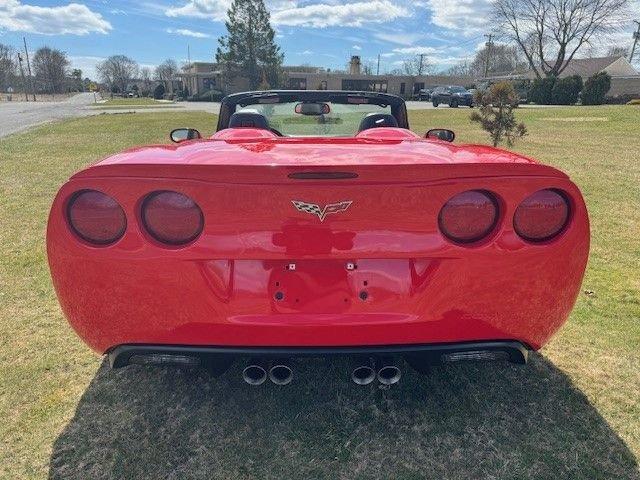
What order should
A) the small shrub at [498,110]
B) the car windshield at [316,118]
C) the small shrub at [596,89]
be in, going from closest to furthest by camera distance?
the car windshield at [316,118] → the small shrub at [498,110] → the small shrub at [596,89]

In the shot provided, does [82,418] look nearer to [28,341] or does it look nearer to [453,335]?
[28,341]

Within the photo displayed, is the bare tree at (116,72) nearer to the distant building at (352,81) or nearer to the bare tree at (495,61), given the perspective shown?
the distant building at (352,81)

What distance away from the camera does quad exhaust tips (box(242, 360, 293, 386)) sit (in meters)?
2.00

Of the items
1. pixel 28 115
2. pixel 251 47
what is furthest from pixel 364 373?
pixel 251 47

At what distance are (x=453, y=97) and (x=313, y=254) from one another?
41.1m

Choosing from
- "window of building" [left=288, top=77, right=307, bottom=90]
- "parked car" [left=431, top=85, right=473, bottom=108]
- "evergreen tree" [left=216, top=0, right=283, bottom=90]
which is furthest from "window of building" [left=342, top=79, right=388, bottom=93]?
"parked car" [left=431, top=85, right=473, bottom=108]

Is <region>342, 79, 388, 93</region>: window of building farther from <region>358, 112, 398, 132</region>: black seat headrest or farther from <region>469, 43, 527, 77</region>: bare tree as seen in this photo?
<region>358, 112, 398, 132</region>: black seat headrest

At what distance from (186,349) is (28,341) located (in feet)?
5.54

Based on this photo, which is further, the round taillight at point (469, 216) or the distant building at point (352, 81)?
the distant building at point (352, 81)

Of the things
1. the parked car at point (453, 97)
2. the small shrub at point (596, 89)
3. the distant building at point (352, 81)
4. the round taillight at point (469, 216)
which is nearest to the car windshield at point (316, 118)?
the round taillight at point (469, 216)

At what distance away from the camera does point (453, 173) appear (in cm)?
169

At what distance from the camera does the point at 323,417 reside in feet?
7.27

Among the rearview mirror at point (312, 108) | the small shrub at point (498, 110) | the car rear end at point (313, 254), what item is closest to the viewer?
the car rear end at point (313, 254)

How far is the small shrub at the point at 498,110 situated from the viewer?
436 inches
